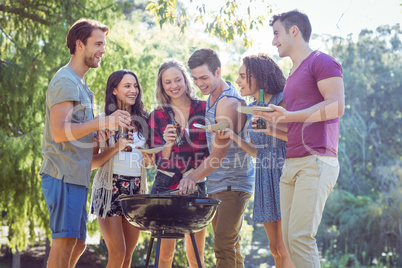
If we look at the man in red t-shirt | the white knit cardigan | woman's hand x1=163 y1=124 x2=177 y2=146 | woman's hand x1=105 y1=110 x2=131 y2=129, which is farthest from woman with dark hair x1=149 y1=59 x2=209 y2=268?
the man in red t-shirt

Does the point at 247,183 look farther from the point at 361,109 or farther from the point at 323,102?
the point at 361,109

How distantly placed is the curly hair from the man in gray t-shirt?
38.3 inches

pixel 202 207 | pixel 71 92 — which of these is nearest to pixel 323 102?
pixel 202 207

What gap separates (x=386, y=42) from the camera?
2156 centimetres

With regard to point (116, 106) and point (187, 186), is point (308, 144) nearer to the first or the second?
point (187, 186)

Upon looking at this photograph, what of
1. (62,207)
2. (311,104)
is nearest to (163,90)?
(62,207)

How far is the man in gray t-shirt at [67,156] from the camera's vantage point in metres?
2.58

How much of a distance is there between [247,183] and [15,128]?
15.4ft

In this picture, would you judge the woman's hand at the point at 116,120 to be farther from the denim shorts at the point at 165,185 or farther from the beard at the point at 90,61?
the denim shorts at the point at 165,185

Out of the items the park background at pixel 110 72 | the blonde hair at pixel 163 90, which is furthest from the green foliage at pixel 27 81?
the blonde hair at pixel 163 90

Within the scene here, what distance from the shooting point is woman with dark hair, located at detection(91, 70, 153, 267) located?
3212 mm

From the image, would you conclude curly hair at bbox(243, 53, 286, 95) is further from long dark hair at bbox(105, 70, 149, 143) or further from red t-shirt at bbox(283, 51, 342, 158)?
long dark hair at bbox(105, 70, 149, 143)

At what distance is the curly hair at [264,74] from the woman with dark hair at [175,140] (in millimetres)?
475

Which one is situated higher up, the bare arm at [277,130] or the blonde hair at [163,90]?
the blonde hair at [163,90]
